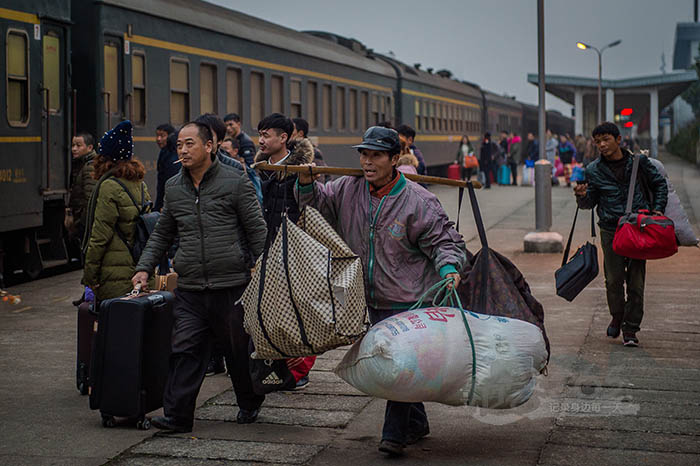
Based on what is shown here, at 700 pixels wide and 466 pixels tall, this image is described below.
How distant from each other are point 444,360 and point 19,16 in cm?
861

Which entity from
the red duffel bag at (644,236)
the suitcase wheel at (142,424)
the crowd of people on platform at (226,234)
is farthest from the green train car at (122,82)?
the red duffel bag at (644,236)

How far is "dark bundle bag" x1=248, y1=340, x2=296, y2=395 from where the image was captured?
6125 millimetres

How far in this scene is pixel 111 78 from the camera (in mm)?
14312

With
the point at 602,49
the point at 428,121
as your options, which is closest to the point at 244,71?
the point at 428,121

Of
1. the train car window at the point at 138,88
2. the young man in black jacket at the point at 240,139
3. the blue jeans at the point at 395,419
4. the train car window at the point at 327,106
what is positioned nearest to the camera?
the blue jeans at the point at 395,419

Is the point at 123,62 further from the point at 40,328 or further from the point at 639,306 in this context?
the point at 639,306

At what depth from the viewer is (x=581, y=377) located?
24.7 ft

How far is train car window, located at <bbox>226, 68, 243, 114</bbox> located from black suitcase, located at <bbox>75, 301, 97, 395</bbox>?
11025mm

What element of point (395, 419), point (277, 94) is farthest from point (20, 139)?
point (277, 94)

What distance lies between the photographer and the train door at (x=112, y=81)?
46.2ft

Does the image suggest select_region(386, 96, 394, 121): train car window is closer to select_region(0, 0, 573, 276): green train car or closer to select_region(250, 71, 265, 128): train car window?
select_region(0, 0, 573, 276): green train car

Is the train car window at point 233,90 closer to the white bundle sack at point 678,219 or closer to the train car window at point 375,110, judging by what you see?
the train car window at point 375,110

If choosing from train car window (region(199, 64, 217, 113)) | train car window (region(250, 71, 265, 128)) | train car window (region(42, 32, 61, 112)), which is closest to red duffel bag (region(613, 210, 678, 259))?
train car window (region(42, 32, 61, 112))

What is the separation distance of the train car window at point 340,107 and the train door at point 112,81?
983cm
